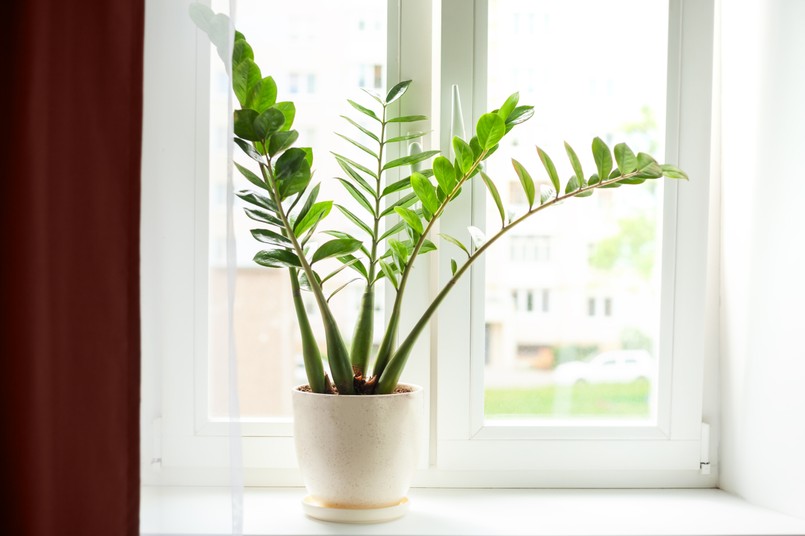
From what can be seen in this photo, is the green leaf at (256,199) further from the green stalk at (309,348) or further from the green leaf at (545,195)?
the green leaf at (545,195)

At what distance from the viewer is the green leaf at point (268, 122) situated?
1095mm

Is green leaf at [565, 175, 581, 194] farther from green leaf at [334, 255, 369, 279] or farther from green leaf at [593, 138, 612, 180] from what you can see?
green leaf at [334, 255, 369, 279]

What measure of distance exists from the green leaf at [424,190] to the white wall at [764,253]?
570mm

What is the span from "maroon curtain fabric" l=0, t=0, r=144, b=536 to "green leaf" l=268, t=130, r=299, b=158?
0.18 m

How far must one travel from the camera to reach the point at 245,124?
43.3 inches

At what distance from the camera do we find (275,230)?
1325mm

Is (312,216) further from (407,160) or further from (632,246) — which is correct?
(632,246)

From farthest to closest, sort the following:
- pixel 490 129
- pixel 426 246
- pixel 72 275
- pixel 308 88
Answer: pixel 308 88 → pixel 426 246 → pixel 490 129 → pixel 72 275

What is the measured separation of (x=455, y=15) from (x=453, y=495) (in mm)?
841

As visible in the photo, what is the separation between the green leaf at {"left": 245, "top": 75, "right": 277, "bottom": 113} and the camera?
43.9 inches

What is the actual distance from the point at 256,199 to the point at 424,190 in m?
0.25

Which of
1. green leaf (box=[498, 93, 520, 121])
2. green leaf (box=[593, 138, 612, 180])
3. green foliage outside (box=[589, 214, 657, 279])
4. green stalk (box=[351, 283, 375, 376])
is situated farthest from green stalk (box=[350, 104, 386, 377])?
green foliage outside (box=[589, 214, 657, 279])

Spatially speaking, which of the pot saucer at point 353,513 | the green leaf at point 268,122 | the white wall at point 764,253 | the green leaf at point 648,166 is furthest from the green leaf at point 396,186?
the white wall at point 764,253

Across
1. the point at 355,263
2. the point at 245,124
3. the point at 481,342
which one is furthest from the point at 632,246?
the point at 245,124
